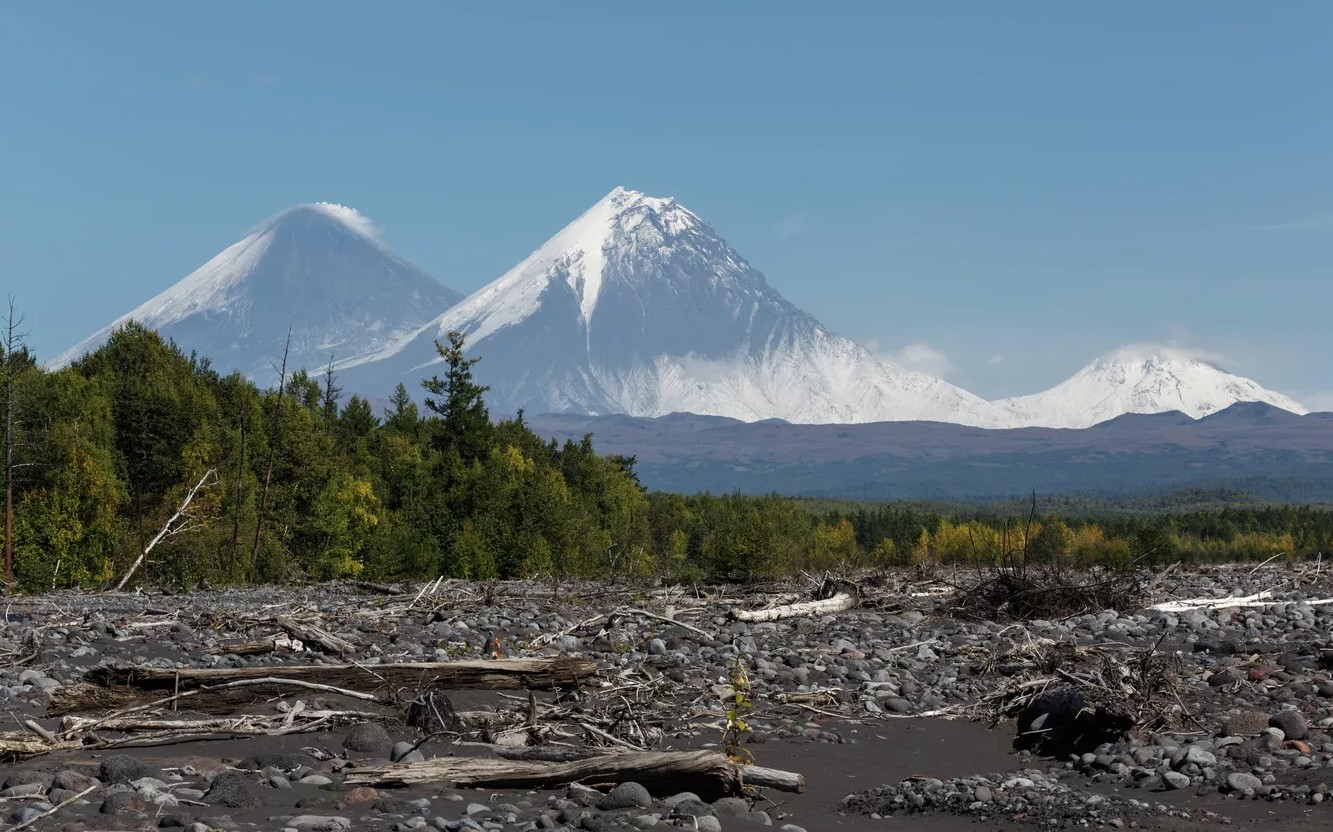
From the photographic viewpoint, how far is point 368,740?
10875mm

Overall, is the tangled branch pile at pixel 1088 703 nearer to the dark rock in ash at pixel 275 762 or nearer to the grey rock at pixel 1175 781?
the grey rock at pixel 1175 781

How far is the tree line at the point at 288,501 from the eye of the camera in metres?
44.1

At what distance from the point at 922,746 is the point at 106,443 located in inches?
1975

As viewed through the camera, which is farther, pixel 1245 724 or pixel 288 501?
pixel 288 501

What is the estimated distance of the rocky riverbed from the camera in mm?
8945

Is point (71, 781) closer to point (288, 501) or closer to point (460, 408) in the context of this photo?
point (288, 501)

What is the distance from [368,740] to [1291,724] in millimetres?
8284

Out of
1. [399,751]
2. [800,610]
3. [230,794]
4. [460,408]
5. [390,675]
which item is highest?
[460,408]

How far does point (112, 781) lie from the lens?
8.98m

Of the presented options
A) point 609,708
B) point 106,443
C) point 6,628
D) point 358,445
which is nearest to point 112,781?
point 609,708

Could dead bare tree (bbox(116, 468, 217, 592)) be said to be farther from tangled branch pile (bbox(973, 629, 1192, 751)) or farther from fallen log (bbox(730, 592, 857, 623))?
tangled branch pile (bbox(973, 629, 1192, 751))

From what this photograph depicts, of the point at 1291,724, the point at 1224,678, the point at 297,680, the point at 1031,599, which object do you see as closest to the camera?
the point at 1291,724

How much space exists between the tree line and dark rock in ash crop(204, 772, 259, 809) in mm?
23423

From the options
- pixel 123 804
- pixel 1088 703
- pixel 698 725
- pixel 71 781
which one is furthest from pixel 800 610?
pixel 123 804
